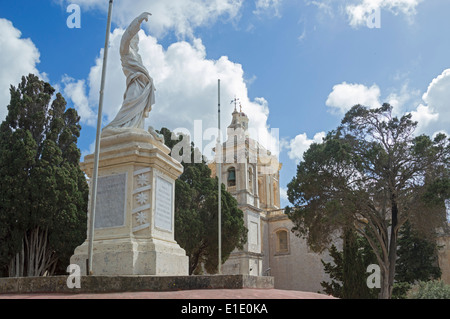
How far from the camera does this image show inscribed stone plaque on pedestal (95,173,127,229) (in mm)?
7652

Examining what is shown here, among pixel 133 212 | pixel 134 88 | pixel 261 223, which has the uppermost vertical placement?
pixel 261 223

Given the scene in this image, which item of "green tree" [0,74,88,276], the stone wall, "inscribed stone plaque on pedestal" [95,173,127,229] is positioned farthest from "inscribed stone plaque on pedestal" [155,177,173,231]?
the stone wall

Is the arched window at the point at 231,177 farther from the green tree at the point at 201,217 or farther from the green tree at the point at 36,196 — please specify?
the green tree at the point at 36,196

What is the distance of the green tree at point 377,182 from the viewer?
744 inches

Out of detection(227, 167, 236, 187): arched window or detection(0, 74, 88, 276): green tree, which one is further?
detection(227, 167, 236, 187): arched window

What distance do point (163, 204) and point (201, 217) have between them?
14872 mm

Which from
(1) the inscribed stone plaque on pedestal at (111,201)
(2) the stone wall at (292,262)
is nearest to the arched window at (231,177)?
(2) the stone wall at (292,262)

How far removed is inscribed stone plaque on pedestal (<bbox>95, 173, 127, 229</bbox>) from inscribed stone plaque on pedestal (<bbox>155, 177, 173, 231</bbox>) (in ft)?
2.01

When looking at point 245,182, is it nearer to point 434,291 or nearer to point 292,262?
point 292,262

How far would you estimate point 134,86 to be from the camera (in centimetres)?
902

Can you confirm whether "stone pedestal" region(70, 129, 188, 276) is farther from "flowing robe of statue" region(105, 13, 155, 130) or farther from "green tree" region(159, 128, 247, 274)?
"green tree" region(159, 128, 247, 274)

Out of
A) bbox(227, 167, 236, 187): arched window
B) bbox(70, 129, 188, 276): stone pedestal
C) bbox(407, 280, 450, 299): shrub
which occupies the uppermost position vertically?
bbox(227, 167, 236, 187): arched window

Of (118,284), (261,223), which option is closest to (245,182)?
(261,223)
